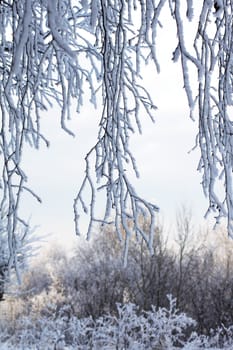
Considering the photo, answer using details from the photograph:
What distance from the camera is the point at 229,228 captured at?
1.72 meters

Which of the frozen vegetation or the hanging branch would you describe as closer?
the hanging branch

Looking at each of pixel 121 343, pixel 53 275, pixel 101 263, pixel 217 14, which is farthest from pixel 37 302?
pixel 217 14

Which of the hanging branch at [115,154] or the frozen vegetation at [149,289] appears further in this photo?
the frozen vegetation at [149,289]

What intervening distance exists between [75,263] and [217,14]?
18528 millimetres

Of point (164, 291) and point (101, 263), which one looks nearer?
point (164, 291)

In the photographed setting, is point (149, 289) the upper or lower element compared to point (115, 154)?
upper

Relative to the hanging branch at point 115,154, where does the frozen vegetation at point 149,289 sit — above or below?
above

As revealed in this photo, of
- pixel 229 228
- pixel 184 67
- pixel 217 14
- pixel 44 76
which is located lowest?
pixel 229 228

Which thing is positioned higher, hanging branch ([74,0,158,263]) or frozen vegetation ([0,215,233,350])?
frozen vegetation ([0,215,233,350])

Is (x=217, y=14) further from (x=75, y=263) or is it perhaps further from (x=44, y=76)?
(x=75, y=263)

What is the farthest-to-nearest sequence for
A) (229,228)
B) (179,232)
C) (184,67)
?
(179,232), (229,228), (184,67)

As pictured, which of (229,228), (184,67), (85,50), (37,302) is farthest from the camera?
(37,302)

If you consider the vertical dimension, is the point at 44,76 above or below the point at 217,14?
above

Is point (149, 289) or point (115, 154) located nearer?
point (115, 154)
